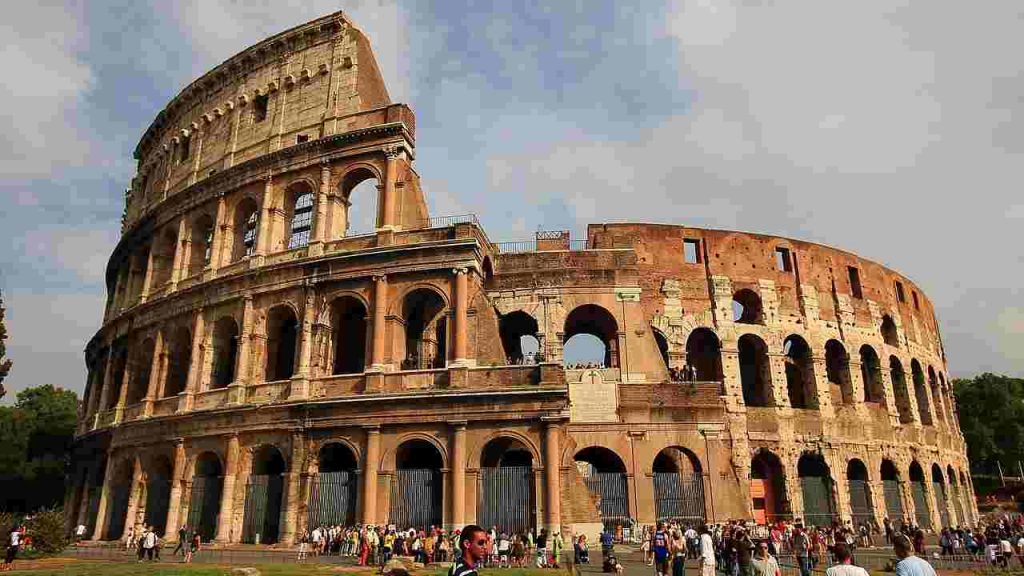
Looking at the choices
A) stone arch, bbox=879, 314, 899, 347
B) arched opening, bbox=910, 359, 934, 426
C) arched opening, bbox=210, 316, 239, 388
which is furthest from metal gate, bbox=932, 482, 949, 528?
arched opening, bbox=210, 316, 239, 388

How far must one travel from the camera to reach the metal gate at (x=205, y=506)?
20484 millimetres

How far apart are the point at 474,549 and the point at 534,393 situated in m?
14.5

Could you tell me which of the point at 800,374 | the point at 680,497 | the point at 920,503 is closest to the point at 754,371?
the point at 800,374

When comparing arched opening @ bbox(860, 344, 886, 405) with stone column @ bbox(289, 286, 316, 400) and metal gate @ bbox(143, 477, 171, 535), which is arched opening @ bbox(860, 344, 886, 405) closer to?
stone column @ bbox(289, 286, 316, 400)

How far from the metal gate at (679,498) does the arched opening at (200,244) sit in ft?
58.8

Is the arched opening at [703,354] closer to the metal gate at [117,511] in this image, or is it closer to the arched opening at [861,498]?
the arched opening at [861,498]

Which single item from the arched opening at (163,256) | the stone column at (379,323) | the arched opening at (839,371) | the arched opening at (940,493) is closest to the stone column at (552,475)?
the stone column at (379,323)

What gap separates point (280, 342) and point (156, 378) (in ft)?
15.9

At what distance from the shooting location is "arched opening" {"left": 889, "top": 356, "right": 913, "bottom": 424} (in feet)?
94.4

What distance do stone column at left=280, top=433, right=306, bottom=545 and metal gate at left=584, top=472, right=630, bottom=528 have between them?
8.32m

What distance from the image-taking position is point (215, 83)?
27.0m

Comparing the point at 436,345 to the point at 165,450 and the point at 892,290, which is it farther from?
the point at 892,290

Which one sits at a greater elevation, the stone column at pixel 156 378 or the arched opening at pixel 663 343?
the arched opening at pixel 663 343

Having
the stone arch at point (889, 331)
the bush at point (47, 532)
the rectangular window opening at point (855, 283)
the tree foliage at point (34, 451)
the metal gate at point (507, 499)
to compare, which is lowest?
the bush at point (47, 532)
